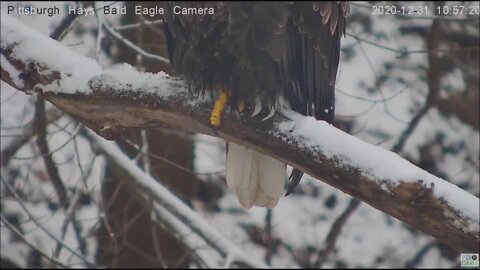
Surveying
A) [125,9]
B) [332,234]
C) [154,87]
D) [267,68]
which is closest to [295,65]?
→ [267,68]

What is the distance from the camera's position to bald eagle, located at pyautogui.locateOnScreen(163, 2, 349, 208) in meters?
2.71

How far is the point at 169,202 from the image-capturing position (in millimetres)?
4273

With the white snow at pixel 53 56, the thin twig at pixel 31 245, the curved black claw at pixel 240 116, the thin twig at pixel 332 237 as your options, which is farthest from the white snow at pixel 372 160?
the thin twig at pixel 332 237

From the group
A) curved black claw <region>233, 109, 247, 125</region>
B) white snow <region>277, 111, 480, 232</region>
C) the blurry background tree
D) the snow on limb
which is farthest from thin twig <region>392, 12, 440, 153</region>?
white snow <region>277, 111, 480, 232</region>

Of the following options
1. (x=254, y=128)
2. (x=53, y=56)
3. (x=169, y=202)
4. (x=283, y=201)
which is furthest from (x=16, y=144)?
(x=283, y=201)

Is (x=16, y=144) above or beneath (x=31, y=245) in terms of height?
above

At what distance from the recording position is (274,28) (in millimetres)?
2715

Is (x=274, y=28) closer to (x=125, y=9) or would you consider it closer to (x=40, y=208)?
(x=125, y=9)

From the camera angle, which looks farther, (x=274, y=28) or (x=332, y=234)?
(x=332, y=234)

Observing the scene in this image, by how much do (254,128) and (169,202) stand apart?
173 centimetres

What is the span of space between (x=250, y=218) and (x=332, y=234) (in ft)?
3.96

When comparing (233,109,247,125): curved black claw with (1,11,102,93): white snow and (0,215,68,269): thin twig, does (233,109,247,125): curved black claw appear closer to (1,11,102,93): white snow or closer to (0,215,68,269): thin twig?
(1,11,102,93): white snow

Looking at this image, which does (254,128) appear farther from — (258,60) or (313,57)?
(313,57)

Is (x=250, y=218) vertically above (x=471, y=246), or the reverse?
(x=471, y=246)
